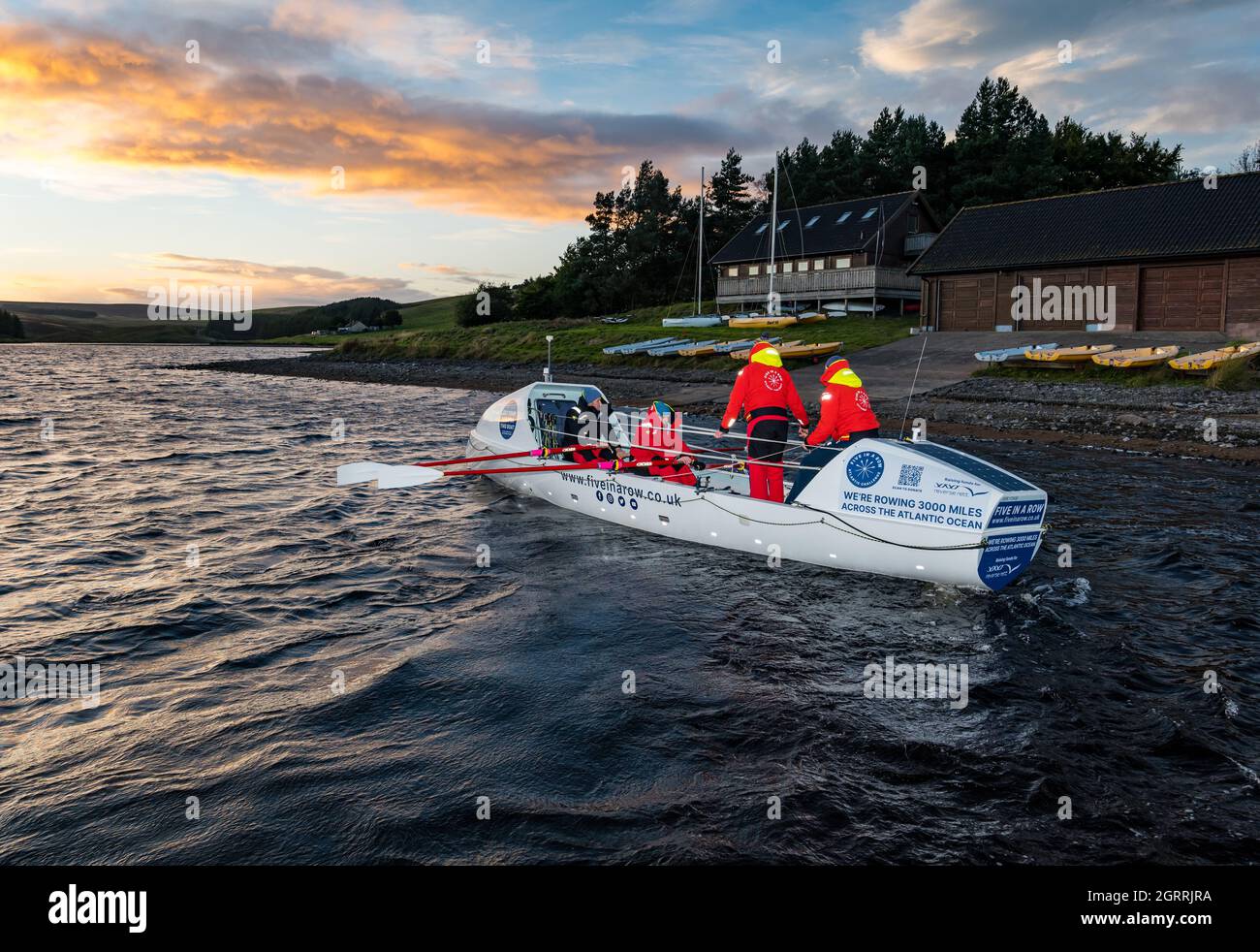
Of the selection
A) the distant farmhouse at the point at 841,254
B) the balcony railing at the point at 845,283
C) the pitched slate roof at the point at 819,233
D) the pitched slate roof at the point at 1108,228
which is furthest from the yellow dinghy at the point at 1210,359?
the pitched slate roof at the point at 819,233

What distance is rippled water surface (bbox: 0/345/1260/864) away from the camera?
19.6 feet

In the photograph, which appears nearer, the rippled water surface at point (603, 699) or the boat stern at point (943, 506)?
the rippled water surface at point (603, 699)

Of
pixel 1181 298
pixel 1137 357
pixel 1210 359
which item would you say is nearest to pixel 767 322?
pixel 1181 298

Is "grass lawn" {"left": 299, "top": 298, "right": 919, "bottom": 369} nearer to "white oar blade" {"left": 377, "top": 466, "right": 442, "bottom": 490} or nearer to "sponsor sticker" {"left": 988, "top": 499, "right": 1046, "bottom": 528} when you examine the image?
"white oar blade" {"left": 377, "top": 466, "right": 442, "bottom": 490}

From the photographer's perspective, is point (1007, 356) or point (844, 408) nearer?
point (844, 408)

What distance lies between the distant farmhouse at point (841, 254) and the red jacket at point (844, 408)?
40475mm

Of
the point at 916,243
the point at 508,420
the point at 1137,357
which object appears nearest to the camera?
the point at 508,420

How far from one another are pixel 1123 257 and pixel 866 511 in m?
32.8

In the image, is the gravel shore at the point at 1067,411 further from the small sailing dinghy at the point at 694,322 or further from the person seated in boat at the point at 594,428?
the small sailing dinghy at the point at 694,322

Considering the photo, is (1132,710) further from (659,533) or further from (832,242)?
(832,242)

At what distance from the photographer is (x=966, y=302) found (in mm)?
41594

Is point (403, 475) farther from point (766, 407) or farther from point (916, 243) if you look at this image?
point (916, 243)

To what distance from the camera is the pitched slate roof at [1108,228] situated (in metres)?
34.8

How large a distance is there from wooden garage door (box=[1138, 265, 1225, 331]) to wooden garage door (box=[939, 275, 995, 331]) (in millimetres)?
6742
